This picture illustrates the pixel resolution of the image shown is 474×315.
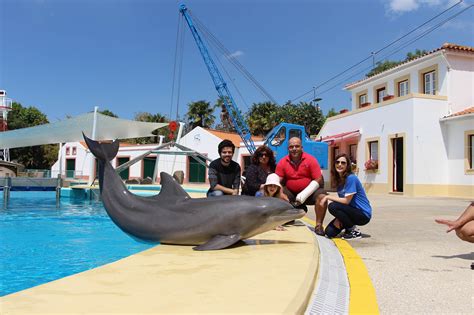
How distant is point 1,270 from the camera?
5.58 m

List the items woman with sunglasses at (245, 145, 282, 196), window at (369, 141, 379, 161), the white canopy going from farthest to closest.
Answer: window at (369, 141, 379, 161) → the white canopy → woman with sunglasses at (245, 145, 282, 196)

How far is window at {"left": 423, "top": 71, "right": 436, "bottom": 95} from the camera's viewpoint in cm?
2062

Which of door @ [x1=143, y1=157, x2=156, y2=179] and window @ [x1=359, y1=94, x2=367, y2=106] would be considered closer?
window @ [x1=359, y1=94, x2=367, y2=106]

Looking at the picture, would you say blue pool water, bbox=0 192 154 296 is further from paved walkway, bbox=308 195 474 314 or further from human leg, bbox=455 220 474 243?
human leg, bbox=455 220 474 243

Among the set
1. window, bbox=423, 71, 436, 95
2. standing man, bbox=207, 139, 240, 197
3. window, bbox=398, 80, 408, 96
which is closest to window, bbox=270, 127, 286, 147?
window, bbox=398, 80, 408, 96

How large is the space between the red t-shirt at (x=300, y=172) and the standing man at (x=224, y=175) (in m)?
0.78

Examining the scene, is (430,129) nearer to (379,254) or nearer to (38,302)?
(379,254)

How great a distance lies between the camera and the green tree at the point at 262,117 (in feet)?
148

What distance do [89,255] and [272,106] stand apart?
4115 centimetres

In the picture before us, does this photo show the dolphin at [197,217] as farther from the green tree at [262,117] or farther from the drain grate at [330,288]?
the green tree at [262,117]

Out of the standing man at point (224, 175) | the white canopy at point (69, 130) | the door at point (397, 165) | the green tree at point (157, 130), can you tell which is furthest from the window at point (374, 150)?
the green tree at point (157, 130)

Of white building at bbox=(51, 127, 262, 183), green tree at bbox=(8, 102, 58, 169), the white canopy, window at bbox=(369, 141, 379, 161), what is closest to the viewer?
the white canopy

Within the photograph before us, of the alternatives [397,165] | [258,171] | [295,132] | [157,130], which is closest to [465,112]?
[397,165]

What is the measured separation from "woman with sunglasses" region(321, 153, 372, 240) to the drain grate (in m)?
1.15
